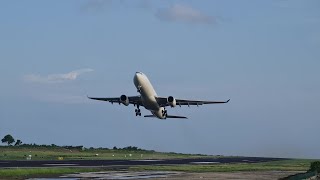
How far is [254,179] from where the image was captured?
7012cm

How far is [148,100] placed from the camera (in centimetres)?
10150

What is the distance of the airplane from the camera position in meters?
99.1

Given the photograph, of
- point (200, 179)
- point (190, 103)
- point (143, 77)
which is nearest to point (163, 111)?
point (190, 103)

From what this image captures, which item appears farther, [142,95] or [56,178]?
[142,95]

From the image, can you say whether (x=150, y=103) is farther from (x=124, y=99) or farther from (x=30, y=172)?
(x=30, y=172)

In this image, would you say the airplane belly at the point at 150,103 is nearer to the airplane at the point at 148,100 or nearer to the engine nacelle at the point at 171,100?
the airplane at the point at 148,100

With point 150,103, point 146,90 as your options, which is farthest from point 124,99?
point 150,103

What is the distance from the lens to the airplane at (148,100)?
99.1 metres

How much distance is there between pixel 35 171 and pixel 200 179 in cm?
2423

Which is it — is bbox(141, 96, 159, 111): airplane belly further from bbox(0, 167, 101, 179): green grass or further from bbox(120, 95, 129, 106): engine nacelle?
bbox(0, 167, 101, 179): green grass

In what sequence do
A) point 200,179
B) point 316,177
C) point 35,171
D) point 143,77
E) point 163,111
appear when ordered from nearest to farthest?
point 316,177 < point 200,179 < point 35,171 < point 143,77 < point 163,111

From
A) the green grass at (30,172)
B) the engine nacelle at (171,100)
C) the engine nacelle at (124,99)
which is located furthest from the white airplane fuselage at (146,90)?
the green grass at (30,172)

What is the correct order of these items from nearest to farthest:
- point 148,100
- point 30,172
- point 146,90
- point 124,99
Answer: point 30,172 → point 124,99 → point 146,90 → point 148,100

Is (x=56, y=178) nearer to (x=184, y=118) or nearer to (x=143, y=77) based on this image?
(x=143, y=77)
